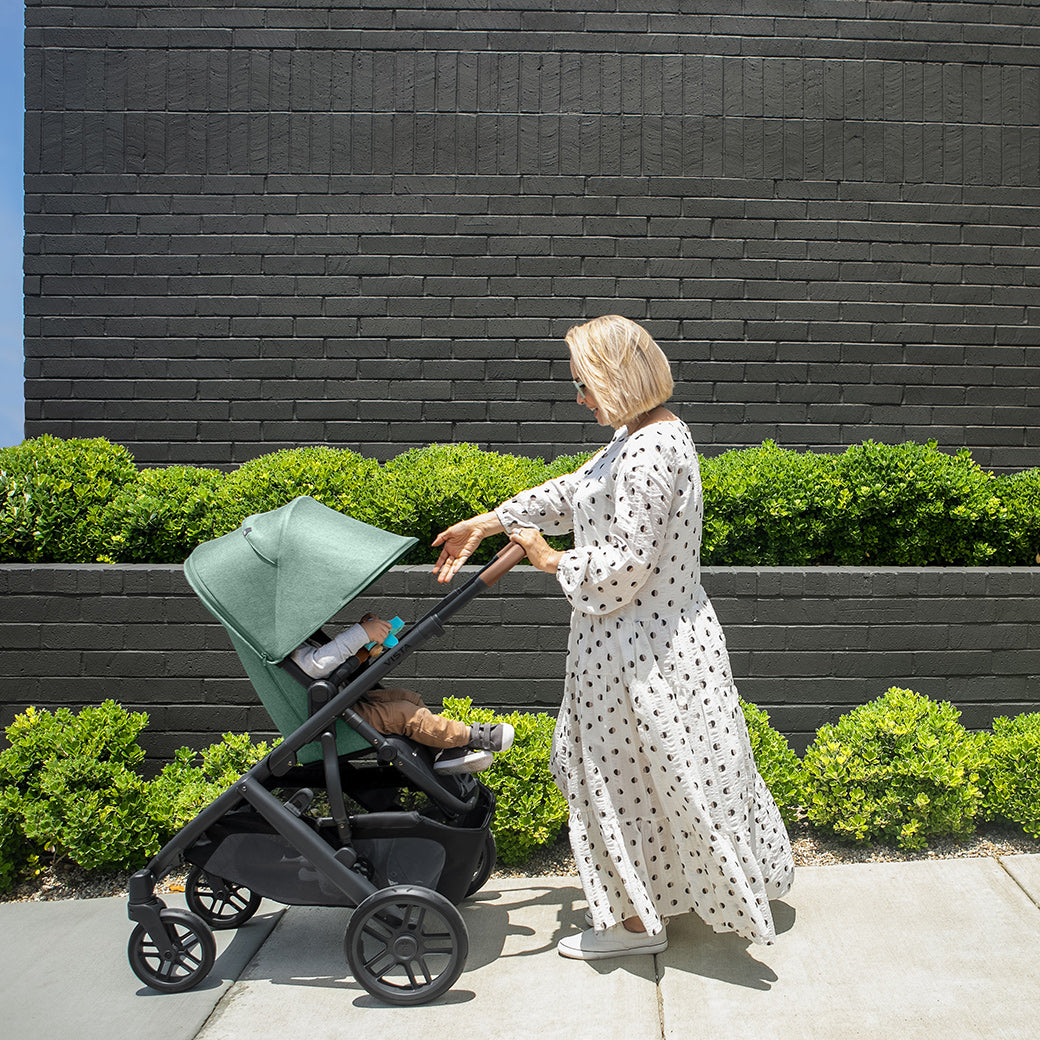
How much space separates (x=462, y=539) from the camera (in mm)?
3367

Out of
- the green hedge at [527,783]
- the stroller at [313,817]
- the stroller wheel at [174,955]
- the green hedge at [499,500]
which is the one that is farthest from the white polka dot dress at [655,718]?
the green hedge at [499,500]

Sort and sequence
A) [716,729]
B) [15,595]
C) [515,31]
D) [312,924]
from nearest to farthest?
[716,729] → [312,924] → [15,595] → [515,31]

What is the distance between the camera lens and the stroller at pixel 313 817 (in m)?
2.95

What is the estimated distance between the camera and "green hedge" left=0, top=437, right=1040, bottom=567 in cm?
446

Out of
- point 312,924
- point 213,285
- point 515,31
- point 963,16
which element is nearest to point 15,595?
point 312,924

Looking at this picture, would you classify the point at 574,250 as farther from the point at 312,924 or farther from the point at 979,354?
the point at 312,924

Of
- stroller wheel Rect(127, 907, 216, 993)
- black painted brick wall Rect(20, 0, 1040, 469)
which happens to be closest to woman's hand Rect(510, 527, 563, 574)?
stroller wheel Rect(127, 907, 216, 993)

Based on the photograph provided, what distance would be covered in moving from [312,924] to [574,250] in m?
4.39

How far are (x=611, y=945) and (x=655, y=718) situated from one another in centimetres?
84

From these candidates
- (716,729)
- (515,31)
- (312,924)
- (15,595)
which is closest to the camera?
(716,729)

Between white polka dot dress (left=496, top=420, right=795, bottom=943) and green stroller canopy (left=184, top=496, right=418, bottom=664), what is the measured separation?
63cm

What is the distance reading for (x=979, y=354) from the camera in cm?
646

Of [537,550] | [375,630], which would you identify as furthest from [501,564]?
[375,630]

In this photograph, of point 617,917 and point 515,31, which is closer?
point 617,917
